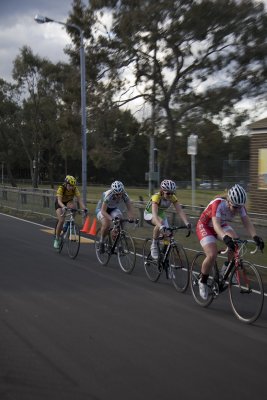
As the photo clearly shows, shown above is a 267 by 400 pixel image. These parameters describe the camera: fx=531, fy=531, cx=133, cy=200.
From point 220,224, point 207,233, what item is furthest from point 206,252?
point 220,224

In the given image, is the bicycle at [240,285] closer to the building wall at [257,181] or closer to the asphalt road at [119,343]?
the asphalt road at [119,343]

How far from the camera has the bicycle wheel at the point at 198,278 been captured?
7.23 metres

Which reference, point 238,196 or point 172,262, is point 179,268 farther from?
point 238,196

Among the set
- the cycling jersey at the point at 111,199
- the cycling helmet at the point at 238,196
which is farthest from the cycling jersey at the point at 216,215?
the cycling jersey at the point at 111,199

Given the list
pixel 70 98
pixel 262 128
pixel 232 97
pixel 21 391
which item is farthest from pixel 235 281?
pixel 70 98

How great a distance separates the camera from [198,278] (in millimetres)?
7484

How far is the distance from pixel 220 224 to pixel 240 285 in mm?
818

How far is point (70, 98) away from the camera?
923 inches

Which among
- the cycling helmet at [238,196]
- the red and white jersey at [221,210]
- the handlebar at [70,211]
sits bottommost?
the handlebar at [70,211]

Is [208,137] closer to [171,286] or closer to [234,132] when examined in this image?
[234,132]

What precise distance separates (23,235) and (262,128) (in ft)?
34.5

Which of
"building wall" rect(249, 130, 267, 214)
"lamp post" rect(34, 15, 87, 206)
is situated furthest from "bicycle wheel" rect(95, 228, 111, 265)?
"building wall" rect(249, 130, 267, 214)

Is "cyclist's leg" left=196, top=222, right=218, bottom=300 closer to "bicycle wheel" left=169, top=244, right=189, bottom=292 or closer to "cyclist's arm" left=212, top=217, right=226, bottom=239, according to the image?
"cyclist's arm" left=212, top=217, right=226, bottom=239

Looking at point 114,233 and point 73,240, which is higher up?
point 114,233
